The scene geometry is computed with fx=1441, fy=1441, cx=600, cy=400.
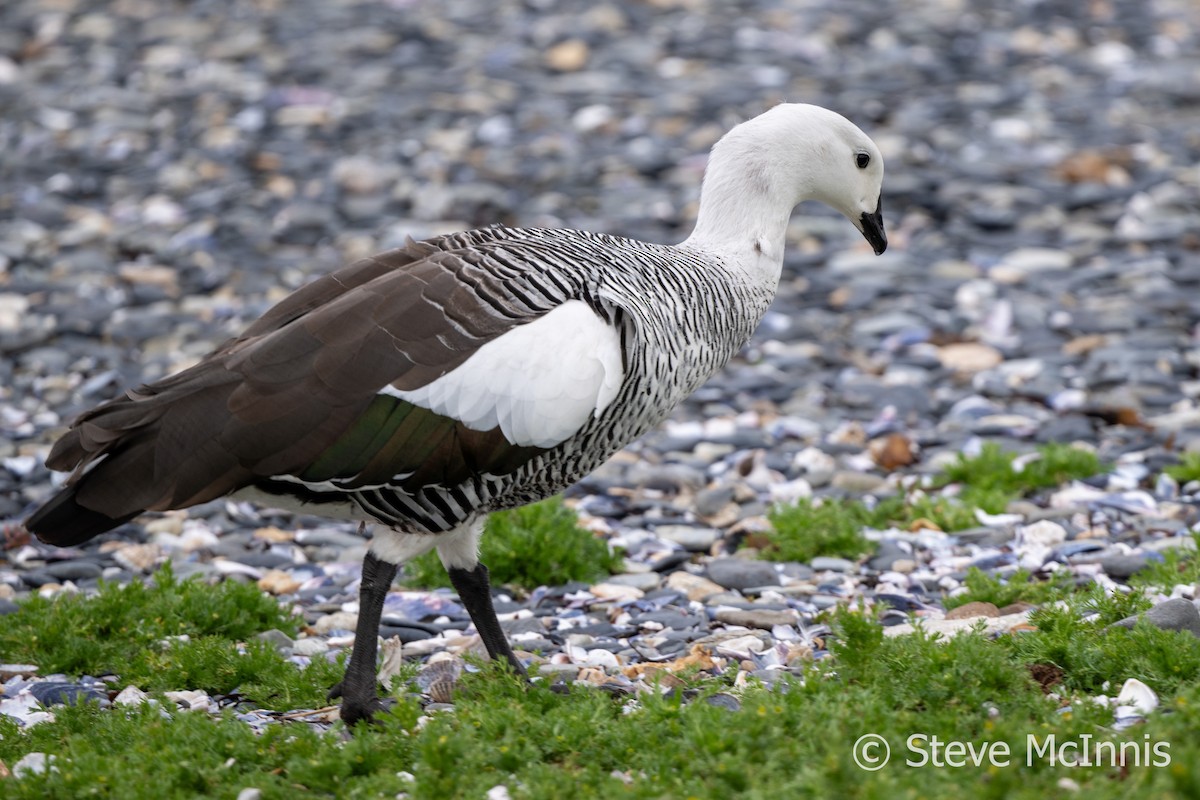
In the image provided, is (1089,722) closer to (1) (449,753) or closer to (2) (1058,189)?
(1) (449,753)

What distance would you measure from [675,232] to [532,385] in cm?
688

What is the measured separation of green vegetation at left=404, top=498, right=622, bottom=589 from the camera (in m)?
7.18

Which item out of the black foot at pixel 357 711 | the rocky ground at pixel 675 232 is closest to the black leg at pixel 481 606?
the rocky ground at pixel 675 232

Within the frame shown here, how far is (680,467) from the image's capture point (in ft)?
28.7

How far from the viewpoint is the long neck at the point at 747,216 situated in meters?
6.28

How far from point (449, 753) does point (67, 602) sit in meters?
2.61

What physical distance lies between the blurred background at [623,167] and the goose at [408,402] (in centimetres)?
358

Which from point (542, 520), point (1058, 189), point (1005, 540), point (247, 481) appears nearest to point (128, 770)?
point (247, 481)

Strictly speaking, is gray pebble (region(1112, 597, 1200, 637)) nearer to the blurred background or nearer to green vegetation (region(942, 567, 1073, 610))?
green vegetation (region(942, 567, 1073, 610))

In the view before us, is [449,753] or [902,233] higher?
[449,753]

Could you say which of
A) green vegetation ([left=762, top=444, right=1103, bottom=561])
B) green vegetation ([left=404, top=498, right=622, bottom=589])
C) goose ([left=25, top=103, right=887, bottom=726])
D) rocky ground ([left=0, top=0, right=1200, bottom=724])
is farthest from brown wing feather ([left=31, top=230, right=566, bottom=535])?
green vegetation ([left=762, top=444, right=1103, bottom=561])

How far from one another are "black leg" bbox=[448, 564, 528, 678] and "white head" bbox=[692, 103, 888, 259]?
5.92 ft

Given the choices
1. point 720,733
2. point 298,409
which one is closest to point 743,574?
point 720,733
